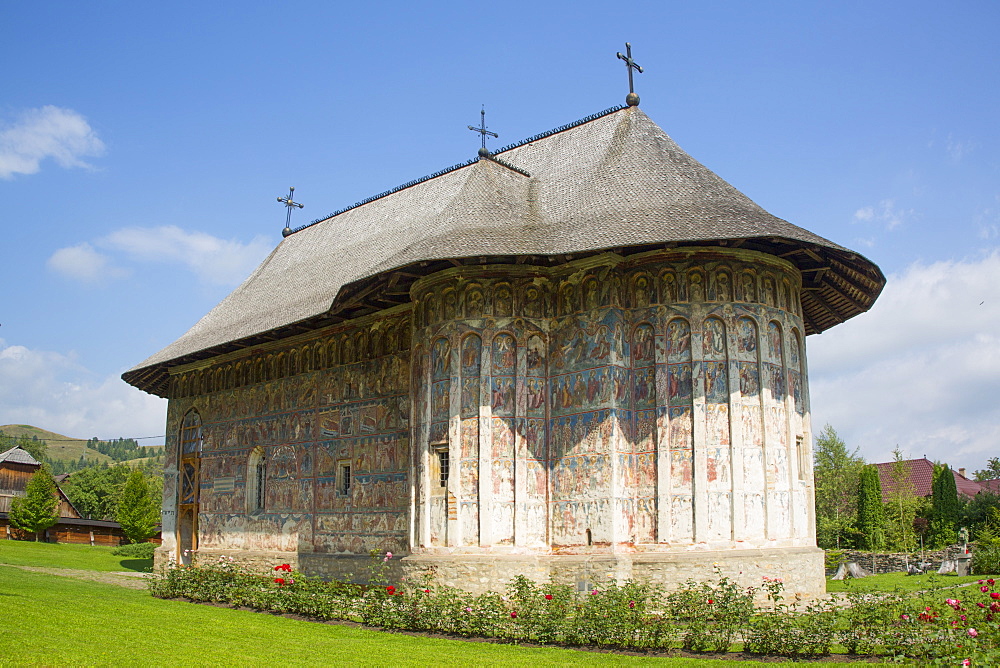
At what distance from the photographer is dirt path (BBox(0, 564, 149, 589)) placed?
21.3 metres

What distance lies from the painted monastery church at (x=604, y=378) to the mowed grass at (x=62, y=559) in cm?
1278

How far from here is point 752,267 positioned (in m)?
15.4

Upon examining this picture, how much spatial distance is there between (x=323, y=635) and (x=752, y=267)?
9.13 m

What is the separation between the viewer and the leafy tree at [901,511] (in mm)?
33281

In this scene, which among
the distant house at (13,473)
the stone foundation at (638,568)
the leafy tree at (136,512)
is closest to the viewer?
the stone foundation at (638,568)

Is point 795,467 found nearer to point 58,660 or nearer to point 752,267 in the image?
point 752,267

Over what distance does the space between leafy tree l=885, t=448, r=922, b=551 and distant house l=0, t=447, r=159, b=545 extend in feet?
119

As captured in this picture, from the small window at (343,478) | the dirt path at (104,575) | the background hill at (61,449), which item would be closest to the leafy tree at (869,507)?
the small window at (343,478)

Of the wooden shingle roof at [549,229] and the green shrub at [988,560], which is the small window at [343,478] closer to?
the wooden shingle roof at [549,229]

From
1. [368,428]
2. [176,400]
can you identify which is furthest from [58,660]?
[176,400]

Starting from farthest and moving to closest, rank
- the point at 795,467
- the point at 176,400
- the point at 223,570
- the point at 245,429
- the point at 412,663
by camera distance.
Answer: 1. the point at 176,400
2. the point at 245,429
3. the point at 223,570
4. the point at 795,467
5. the point at 412,663


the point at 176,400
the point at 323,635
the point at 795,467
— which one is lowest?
the point at 323,635

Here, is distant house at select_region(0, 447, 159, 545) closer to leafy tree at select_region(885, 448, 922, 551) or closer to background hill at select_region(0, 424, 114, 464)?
leafy tree at select_region(885, 448, 922, 551)

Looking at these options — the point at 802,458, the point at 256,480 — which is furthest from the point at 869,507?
→ the point at 256,480
